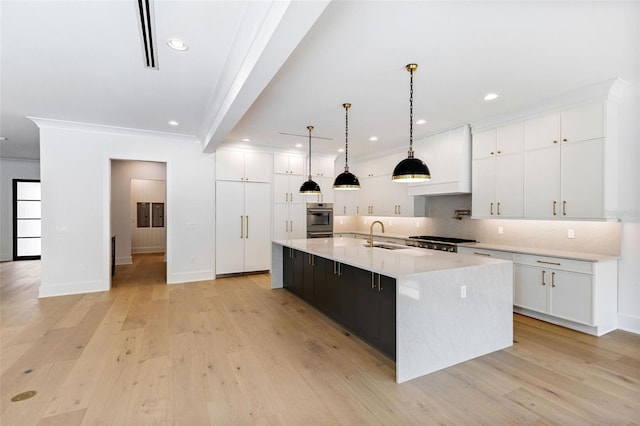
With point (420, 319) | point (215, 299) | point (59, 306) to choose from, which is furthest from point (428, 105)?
point (59, 306)

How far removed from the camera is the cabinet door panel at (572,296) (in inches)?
129

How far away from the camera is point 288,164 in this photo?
22.2ft

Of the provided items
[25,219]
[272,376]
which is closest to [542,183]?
[272,376]

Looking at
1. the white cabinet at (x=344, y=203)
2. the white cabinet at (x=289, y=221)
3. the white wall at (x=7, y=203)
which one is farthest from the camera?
the white wall at (x=7, y=203)

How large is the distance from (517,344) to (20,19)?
5.04 m

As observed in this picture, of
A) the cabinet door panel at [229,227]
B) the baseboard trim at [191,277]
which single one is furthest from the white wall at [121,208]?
the baseboard trim at [191,277]

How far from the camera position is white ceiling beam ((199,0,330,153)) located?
1.72 meters

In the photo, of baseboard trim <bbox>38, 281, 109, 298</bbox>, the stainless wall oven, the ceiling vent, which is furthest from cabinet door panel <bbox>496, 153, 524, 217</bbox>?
baseboard trim <bbox>38, 281, 109, 298</bbox>

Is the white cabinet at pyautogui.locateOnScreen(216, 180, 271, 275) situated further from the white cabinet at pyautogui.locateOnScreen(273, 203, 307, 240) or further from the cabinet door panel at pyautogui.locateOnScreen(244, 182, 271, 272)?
the white cabinet at pyautogui.locateOnScreen(273, 203, 307, 240)

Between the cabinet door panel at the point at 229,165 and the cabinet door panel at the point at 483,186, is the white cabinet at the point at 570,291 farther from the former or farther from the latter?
the cabinet door panel at the point at 229,165

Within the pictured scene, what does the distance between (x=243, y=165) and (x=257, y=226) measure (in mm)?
1299

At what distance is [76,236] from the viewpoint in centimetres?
498

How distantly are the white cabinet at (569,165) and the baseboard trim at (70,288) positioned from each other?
662cm

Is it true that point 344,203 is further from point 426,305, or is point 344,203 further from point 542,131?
point 426,305
